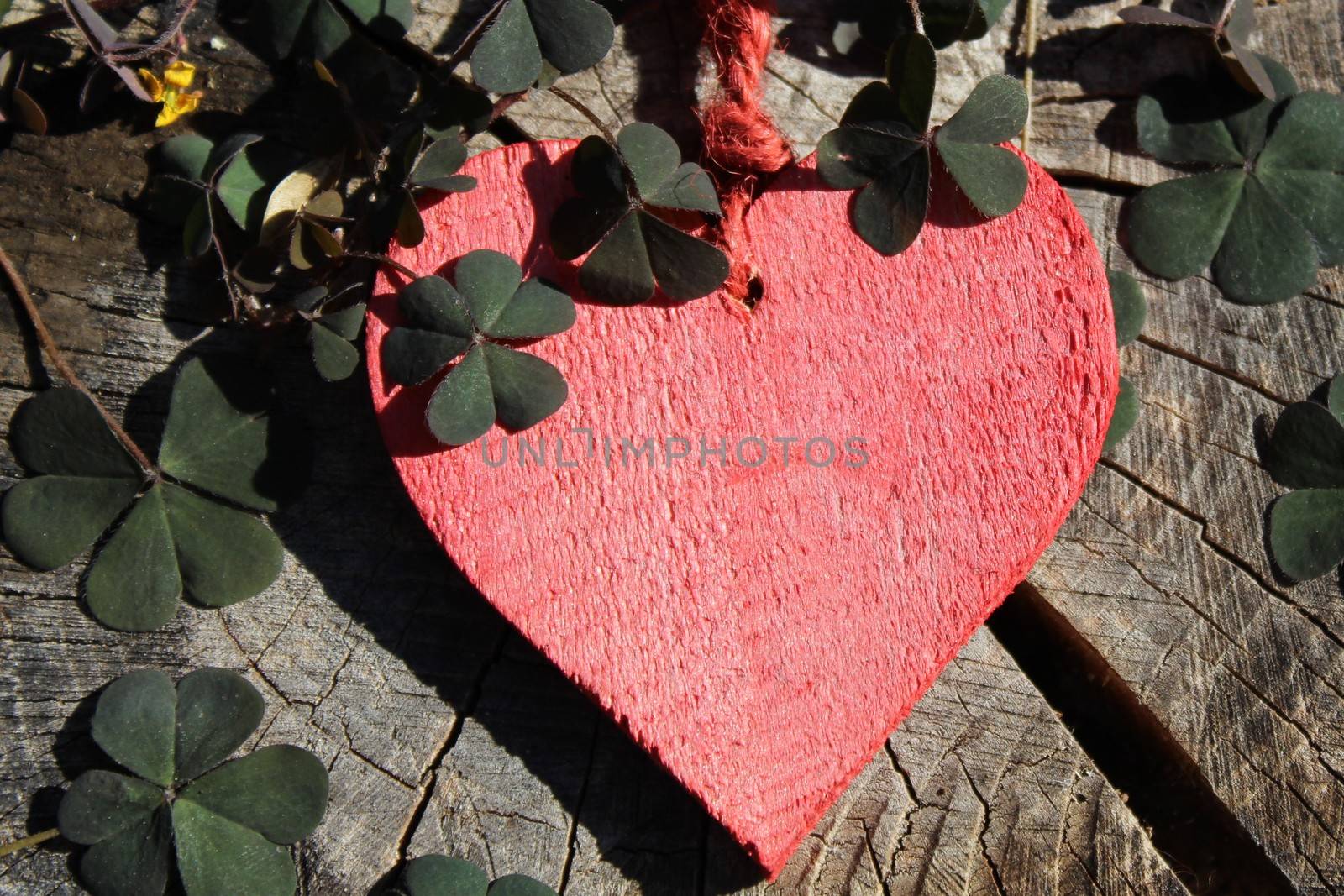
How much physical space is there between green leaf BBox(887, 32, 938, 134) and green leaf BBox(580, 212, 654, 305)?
0.40 m

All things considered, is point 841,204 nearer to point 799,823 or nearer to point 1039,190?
point 1039,190

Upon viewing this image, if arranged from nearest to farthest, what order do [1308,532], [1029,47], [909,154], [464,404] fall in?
[464,404]
[909,154]
[1308,532]
[1029,47]

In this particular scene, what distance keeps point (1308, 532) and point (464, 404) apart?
1.21 metres

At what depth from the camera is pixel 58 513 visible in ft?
4.69

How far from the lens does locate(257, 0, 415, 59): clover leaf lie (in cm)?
152

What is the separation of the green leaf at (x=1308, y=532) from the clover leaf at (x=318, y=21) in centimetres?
145

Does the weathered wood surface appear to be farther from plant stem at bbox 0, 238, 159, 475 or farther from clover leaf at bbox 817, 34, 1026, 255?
clover leaf at bbox 817, 34, 1026, 255

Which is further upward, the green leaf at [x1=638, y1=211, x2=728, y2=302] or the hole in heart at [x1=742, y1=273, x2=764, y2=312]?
the green leaf at [x1=638, y1=211, x2=728, y2=302]

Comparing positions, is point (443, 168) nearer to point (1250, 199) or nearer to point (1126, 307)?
point (1126, 307)

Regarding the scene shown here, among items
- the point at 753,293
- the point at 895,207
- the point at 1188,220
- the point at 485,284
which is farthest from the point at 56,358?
the point at 1188,220

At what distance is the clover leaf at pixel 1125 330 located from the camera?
5.21 ft

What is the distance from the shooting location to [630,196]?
4.57 ft

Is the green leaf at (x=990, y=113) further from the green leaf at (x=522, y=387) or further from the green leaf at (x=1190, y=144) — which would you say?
the green leaf at (x=522, y=387)

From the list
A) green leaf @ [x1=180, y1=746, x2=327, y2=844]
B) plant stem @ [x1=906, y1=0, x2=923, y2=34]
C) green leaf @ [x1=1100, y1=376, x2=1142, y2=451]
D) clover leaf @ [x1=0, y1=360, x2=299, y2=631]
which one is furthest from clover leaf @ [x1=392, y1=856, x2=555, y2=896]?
plant stem @ [x1=906, y1=0, x2=923, y2=34]
